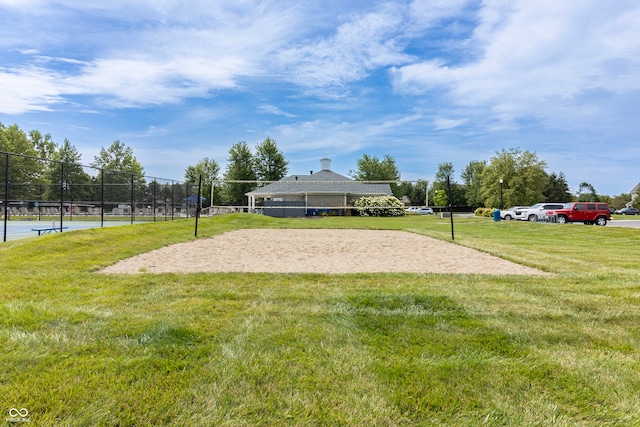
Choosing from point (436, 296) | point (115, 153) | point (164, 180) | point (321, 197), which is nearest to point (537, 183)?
point (321, 197)

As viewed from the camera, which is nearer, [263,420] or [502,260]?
[263,420]

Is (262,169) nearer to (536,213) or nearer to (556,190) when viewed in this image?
(536,213)

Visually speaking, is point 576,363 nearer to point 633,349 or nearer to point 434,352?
point 633,349

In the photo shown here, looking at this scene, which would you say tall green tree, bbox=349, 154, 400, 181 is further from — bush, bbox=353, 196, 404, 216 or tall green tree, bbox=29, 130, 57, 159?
tall green tree, bbox=29, 130, 57, 159

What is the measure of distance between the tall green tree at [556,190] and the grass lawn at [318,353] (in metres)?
64.9

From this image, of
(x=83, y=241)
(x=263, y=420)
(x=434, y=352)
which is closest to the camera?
(x=263, y=420)

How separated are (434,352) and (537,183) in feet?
182

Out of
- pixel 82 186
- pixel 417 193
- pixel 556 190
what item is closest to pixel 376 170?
pixel 417 193

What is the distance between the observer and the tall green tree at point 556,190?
60.1 meters

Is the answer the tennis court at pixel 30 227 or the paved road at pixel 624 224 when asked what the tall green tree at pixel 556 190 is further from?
the tennis court at pixel 30 227

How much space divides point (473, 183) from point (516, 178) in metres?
26.7

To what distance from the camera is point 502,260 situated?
7387 mm

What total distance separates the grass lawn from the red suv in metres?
20.4

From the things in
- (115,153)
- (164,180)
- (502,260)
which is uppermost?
(115,153)
